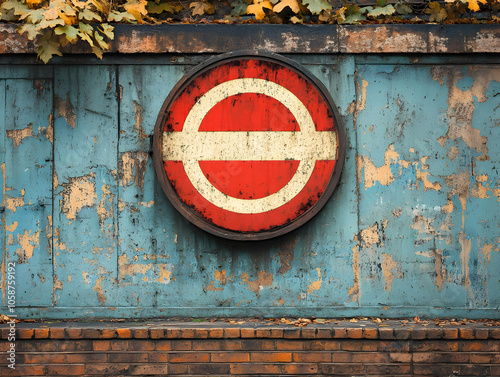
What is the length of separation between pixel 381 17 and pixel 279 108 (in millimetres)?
1057

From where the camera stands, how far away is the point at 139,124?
143 inches

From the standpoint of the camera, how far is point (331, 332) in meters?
3.38

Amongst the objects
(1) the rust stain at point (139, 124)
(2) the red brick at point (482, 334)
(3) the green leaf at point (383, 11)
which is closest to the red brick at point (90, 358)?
(1) the rust stain at point (139, 124)

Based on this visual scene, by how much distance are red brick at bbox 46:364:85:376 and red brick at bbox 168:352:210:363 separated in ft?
2.01

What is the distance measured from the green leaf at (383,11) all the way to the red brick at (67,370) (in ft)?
10.6

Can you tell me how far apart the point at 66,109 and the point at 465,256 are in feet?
10.0

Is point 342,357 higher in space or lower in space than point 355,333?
lower

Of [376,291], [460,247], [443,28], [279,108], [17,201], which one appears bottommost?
[376,291]

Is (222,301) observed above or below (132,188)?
below

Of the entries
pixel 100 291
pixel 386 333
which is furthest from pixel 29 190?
pixel 386 333

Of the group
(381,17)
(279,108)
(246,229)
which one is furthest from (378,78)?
(246,229)

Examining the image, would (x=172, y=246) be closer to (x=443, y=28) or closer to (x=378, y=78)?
(x=378, y=78)

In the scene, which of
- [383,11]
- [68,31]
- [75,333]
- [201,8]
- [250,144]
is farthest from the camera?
[201,8]

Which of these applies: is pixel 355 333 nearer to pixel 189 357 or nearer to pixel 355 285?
pixel 355 285
